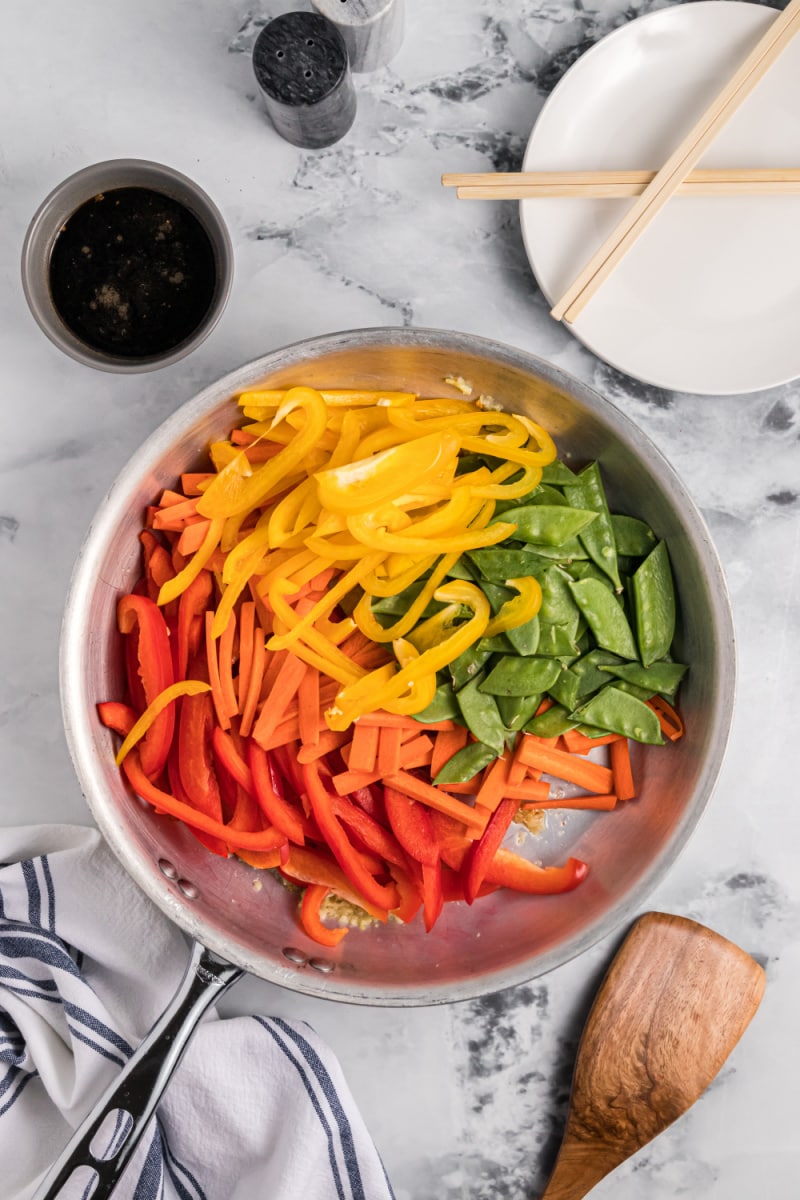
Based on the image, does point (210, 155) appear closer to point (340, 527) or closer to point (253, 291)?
point (253, 291)

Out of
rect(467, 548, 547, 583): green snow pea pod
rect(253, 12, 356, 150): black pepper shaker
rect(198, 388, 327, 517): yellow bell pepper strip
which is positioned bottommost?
rect(467, 548, 547, 583): green snow pea pod

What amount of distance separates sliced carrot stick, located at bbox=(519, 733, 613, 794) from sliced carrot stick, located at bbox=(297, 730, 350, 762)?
9.7 inches

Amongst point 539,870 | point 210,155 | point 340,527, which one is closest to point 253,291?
point 210,155

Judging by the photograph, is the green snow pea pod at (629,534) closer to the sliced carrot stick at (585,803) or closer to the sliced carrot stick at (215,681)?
the sliced carrot stick at (585,803)

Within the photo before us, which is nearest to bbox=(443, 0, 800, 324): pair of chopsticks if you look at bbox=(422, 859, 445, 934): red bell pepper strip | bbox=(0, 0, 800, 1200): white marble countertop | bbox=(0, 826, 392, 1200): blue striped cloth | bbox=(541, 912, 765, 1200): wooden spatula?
bbox=(0, 0, 800, 1200): white marble countertop

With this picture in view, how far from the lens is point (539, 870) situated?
1.30 m

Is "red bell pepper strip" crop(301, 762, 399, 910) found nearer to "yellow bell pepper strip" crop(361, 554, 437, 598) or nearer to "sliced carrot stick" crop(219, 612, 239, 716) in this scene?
"sliced carrot stick" crop(219, 612, 239, 716)

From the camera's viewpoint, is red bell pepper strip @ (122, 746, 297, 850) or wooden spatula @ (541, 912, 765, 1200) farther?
wooden spatula @ (541, 912, 765, 1200)

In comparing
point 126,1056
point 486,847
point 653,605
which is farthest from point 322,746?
point 126,1056

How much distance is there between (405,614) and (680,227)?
725 mm

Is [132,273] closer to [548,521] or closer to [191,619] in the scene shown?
[191,619]

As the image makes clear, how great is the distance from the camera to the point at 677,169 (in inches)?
50.0

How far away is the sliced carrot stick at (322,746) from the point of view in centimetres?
116

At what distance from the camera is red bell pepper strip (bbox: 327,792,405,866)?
121 centimetres
